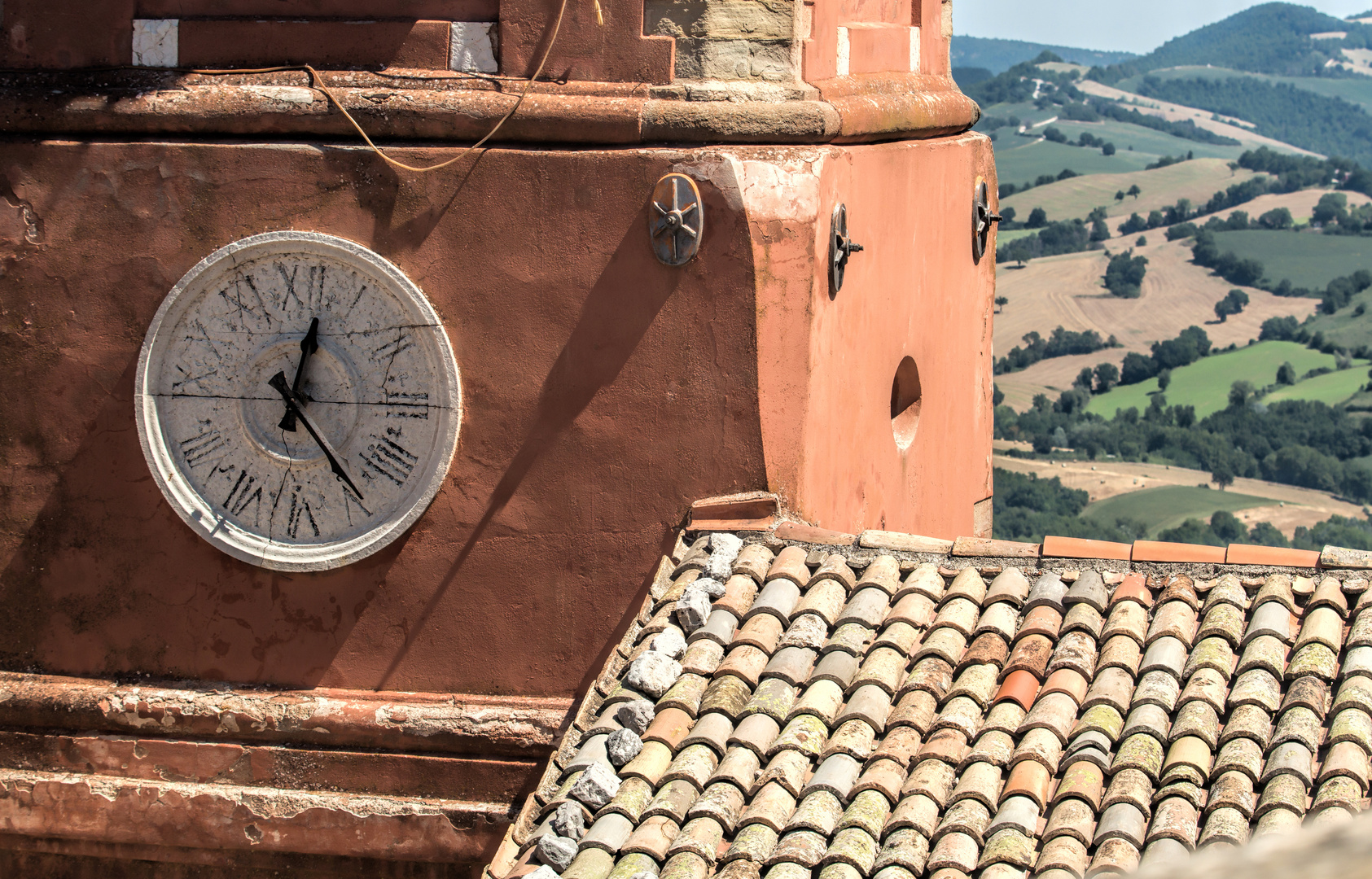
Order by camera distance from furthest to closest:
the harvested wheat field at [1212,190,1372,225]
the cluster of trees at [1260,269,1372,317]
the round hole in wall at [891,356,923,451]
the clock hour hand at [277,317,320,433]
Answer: the harvested wheat field at [1212,190,1372,225] < the cluster of trees at [1260,269,1372,317] < the round hole in wall at [891,356,923,451] < the clock hour hand at [277,317,320,433]

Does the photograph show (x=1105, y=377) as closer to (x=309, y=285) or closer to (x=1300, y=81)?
(x=309, y=285)

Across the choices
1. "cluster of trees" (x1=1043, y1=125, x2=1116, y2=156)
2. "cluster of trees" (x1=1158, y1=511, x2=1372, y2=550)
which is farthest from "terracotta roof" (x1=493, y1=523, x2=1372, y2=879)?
"cluster of trees" (x1=1043, y1=125, x2=1116, y2=156)

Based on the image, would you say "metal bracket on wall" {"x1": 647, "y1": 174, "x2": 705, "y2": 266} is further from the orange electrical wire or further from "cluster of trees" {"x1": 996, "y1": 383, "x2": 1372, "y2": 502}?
"cluster of trees" {"x1": 996, "y1": 383, "x2": 1372, "y2": 502}

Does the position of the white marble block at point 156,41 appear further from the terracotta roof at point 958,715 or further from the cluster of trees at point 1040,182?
the cluster of trees at point 1040,182

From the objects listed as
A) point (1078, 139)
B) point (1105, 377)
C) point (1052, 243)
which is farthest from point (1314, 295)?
point (1078, 139)

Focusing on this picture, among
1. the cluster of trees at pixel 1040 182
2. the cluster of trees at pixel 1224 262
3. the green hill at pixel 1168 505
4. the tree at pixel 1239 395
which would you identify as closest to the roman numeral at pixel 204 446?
the green hill at pixel 1168 505
